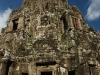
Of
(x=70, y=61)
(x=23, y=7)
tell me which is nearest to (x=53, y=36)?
(x=70, y=61)

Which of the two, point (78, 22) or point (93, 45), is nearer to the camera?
point (93, 45)

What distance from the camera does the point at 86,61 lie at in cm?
1666

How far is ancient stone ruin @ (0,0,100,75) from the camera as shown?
17047 mm

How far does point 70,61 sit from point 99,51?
3497 millimetres

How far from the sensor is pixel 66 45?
61.3 ft

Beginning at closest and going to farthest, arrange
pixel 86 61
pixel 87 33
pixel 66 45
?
pixel 86 61 → pixel 66 45 → pixel 87 33

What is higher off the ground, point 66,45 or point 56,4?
point 56,4

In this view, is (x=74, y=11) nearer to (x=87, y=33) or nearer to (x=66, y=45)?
(x=87, y=33)

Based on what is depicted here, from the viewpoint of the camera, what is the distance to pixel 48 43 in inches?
746

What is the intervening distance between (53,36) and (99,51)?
16.0 feet

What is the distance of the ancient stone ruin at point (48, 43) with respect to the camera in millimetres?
17047

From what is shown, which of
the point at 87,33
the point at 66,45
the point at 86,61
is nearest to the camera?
the point at 86,61

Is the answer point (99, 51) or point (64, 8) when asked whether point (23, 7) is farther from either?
point (99, 51)

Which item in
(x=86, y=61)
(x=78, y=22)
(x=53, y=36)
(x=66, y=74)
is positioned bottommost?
(x=66, y=74)
